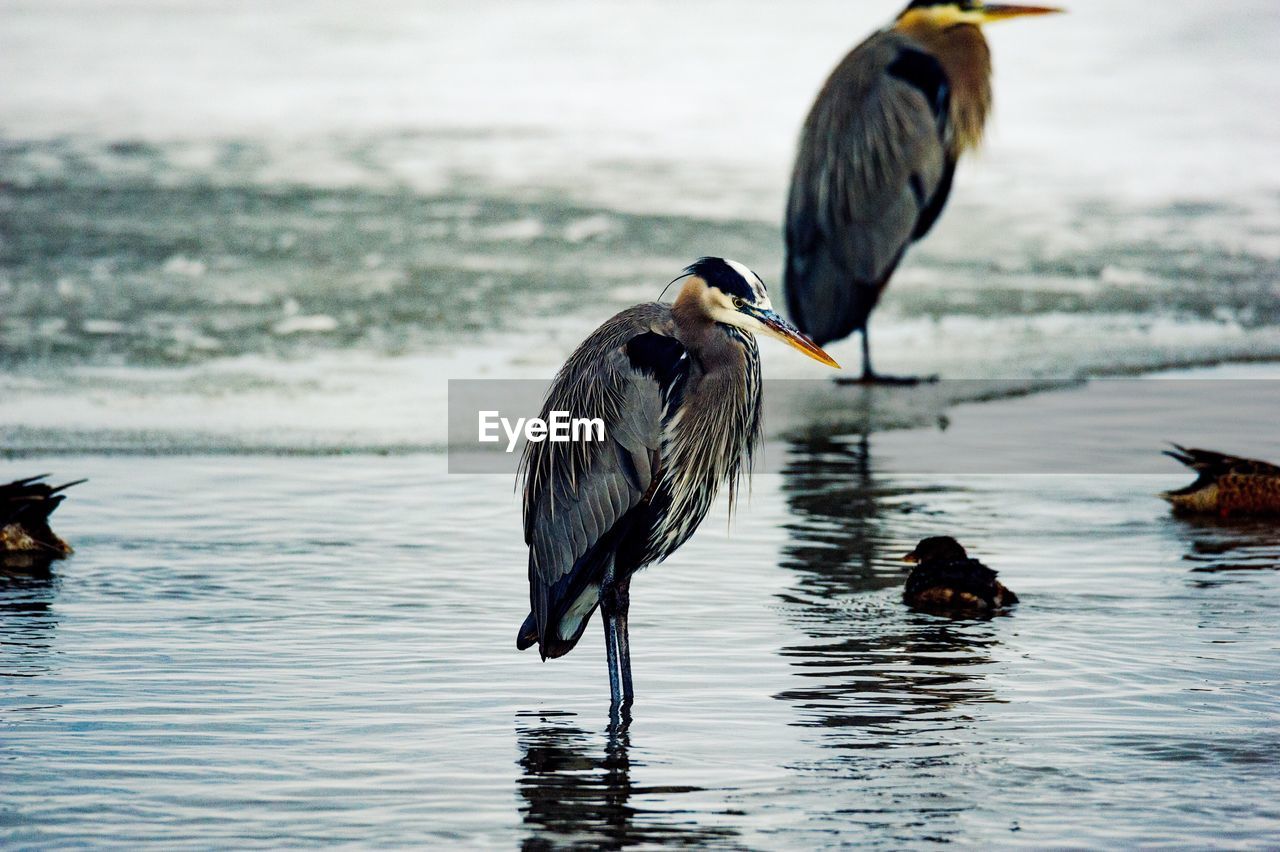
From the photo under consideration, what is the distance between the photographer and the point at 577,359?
5.58m

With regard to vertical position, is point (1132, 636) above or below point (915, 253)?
below

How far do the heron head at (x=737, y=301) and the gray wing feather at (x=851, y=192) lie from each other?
7.78m

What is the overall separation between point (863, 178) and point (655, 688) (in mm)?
8203

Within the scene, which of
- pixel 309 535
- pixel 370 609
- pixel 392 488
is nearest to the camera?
A: pixel 370 609

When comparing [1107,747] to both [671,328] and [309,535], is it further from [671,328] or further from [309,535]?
[309,535]

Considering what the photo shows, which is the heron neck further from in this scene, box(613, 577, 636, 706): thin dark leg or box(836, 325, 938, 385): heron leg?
box(613, 577, 636, 706): thin dark leg

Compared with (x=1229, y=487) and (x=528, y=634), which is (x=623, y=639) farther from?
(x=1229, y=487)

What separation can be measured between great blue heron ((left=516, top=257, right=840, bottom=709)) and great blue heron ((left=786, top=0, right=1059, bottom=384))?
745 cm

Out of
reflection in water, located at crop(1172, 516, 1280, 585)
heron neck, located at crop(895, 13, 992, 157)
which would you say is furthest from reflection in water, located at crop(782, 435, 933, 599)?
heron neck, located at crop(895, 13, 992, 157)

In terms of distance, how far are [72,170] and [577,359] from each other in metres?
14.9

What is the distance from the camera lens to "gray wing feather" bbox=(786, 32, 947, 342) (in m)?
13.2

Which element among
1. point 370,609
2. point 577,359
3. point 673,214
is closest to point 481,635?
point 370,609

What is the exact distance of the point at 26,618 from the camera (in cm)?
652

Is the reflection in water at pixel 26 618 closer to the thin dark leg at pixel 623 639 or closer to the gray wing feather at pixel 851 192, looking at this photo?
the thin dark leg at pixel 623 639
